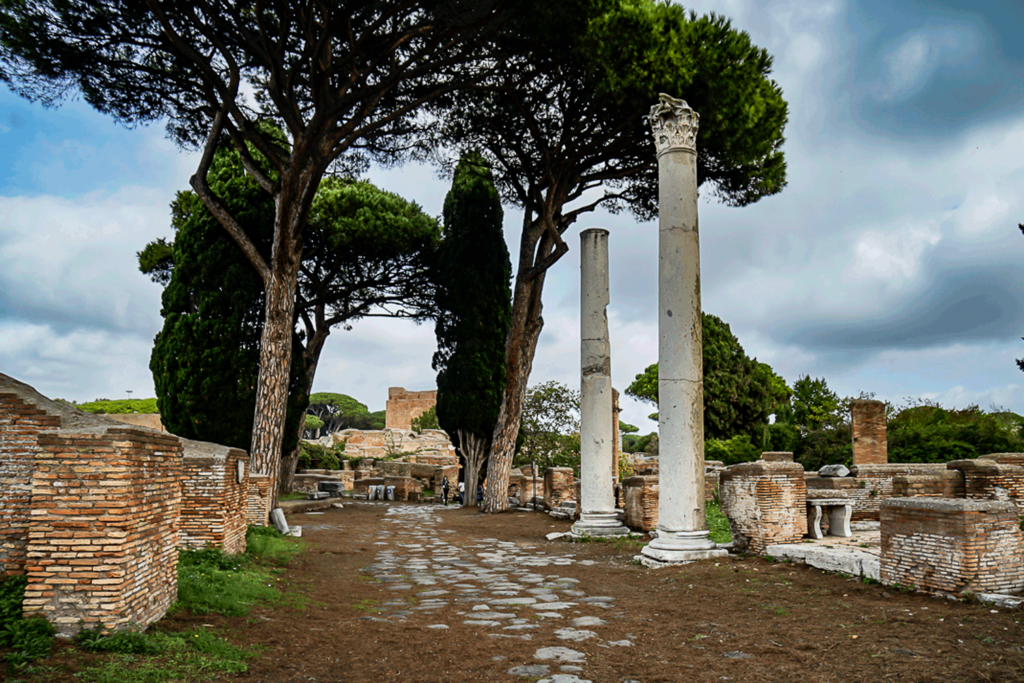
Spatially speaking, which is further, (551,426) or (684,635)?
(551,426)

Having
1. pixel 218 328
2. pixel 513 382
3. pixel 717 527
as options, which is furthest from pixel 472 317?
pixel 717 527

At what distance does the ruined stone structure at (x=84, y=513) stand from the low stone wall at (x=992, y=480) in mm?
10806

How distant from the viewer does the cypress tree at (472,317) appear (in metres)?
19.3

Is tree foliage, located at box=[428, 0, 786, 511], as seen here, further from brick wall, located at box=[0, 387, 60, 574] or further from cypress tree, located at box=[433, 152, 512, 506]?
brick wall, located at box=[0, 387, 60, 574]

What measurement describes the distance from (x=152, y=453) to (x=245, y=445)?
11.6 metres

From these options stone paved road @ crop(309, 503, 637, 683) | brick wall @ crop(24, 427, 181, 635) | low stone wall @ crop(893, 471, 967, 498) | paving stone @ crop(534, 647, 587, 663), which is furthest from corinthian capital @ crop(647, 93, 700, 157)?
brick wall @ crop(24, 427, 181, 635)

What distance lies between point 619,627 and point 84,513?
4.14 meters

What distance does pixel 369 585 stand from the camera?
8.16 metres

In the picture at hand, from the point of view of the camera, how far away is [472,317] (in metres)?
19.5

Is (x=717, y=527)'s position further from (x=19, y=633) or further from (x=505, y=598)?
(x=19, y=633)

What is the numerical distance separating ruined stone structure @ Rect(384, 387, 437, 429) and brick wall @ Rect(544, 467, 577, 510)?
103ft

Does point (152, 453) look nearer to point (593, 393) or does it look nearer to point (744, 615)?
point (744, 615)

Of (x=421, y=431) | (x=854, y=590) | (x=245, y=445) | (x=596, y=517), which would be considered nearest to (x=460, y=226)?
(x=245, y=445)

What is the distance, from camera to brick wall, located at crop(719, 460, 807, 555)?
8664 millimetres
